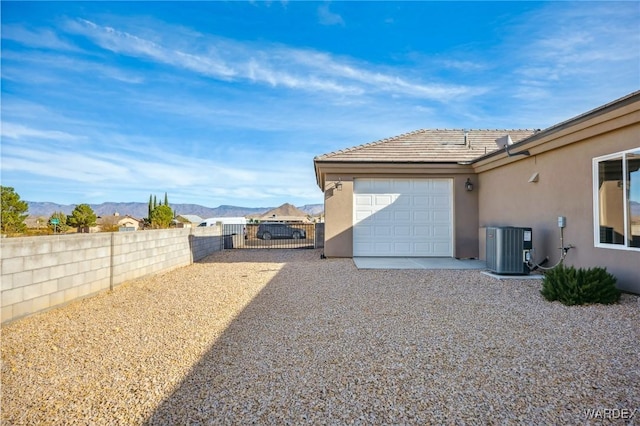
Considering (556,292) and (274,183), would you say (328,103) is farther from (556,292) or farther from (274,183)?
(274,183)

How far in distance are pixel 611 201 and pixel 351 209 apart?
6413 millimetres

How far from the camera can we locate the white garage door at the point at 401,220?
11.1 meters

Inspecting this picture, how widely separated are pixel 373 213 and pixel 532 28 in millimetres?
6660

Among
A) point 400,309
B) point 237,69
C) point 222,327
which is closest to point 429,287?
point 400,309

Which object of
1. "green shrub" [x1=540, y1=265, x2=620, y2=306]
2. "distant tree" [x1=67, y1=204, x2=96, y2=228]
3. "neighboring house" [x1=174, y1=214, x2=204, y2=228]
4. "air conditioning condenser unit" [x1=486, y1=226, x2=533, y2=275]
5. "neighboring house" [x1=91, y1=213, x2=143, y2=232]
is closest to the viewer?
"green shrub" [x1=540, y1=265, x2=620, y2=306]

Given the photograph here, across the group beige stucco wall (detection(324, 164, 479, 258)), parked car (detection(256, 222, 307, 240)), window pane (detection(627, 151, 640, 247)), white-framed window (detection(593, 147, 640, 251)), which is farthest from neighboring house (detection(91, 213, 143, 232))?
window pane (detection(627, 151, 640, 247))

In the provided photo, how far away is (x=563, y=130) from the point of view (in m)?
6.96

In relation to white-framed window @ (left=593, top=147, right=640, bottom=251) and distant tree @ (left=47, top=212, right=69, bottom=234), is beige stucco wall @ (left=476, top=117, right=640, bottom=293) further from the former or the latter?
distant tree @ (left=47, top=212, right=69, bottom=234)

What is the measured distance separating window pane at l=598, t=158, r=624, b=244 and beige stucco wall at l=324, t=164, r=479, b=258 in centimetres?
469

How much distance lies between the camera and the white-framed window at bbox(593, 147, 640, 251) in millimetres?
A: 5844

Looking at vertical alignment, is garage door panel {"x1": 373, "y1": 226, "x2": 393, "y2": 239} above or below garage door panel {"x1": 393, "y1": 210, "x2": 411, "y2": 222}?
below

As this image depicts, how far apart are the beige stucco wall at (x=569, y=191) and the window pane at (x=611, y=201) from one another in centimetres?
18

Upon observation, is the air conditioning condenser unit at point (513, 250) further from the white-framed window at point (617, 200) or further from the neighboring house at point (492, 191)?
the white-framed window at point (617, 200)

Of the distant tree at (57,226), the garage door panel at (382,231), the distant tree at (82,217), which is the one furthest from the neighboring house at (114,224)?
the garage door panel at (382,231)
